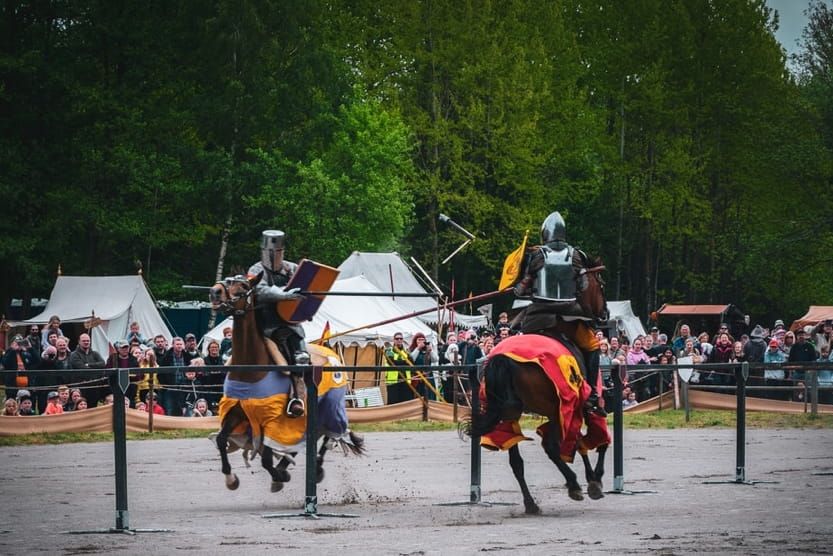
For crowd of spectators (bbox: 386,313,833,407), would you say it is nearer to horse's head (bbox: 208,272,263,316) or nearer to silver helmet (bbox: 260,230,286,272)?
silver helmet (bbox: 260,230,286,272)

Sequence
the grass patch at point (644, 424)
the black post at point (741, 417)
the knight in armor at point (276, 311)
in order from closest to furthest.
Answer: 1. the knight in armor at point (276, 311)
2. the black post at point (741, 417)
3. the grass patch at point (644, 424)

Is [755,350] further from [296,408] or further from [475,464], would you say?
[296,408]

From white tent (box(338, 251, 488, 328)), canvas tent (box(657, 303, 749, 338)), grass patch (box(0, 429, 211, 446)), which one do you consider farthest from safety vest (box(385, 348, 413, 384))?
canvas tent (box(657, 303, 749, 338))

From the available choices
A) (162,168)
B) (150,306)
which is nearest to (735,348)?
(150,306)

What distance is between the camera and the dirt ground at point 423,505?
9.62 meters

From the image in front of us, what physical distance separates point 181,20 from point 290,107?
4.45 meters

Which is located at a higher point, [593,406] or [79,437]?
A: [593,406]

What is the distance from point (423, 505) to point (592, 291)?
2311 mm

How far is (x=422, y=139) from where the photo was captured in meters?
54.5

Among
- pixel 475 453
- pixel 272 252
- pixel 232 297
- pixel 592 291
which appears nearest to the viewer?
pixel 475 453

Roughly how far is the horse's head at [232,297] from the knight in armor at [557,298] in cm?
236

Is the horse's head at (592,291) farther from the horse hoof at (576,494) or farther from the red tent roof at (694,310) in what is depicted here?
the red tent roof at (694,310)

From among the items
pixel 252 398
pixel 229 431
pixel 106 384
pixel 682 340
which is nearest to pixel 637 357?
pixel 682 340

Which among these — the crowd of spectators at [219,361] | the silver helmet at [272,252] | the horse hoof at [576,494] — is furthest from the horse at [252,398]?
the crowd of spectators at [219,361]
